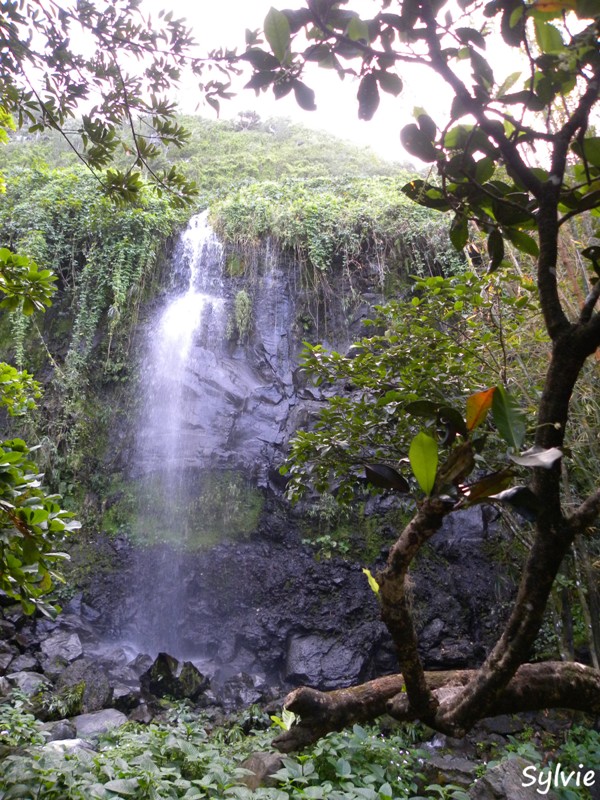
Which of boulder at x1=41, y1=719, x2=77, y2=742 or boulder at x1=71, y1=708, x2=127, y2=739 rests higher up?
boulder at x1=41, y1=719, x2=77, y2=742

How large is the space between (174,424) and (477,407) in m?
7.32

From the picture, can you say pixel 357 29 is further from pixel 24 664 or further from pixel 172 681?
pixel 24 664

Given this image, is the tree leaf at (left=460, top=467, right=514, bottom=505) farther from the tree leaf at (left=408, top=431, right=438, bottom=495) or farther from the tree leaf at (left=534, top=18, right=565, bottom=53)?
the tree leaf at (left=534, top=18, right=565, bottom=53)

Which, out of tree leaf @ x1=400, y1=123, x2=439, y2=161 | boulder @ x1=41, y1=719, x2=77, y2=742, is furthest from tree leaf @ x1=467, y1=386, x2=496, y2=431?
boulder @ x1=41, y1=719, x2=77, y2=742

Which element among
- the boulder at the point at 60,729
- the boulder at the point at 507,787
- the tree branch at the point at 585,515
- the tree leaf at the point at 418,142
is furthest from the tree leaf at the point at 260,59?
the boulder at the point at 60,729

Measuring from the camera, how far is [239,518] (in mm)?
7344

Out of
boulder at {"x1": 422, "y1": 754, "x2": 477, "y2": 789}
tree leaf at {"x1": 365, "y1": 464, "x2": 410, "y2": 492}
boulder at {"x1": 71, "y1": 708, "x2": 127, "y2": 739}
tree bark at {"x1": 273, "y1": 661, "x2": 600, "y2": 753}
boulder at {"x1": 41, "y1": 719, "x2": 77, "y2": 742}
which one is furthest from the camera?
boulder at {"x1": 71, "y1": 708, "x2": 127, "y2": 739}

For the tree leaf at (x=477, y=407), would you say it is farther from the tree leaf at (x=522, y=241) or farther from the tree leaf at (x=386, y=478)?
the tree leaf at (x=522, y=241)

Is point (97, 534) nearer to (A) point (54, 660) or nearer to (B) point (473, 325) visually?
(A) point (54, 660)

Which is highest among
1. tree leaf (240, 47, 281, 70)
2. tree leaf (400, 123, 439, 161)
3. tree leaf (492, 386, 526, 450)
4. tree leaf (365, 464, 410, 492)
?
tree leaf (240, 47, 281, 70)

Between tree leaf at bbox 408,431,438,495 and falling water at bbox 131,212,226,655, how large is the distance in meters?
6.40

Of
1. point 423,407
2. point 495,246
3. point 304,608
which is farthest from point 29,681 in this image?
point 495,246

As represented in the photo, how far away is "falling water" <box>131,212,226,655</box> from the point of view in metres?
6.81

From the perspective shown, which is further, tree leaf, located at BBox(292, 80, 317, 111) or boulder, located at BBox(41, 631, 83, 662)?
boulder, located at BBox(41, 631, 83, 662)
